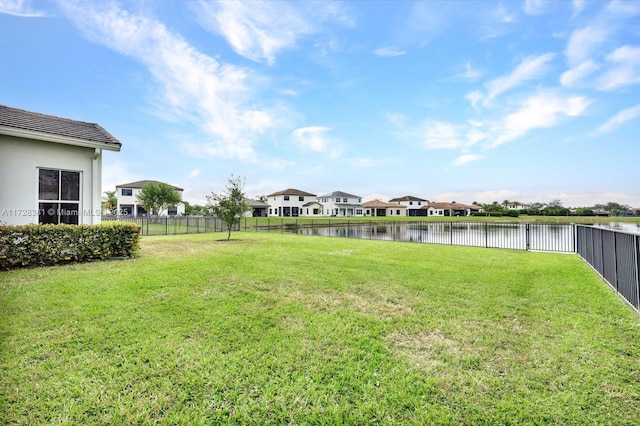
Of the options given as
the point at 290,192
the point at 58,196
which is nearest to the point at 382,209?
the point at 290,192

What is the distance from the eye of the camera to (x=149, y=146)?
17.6m

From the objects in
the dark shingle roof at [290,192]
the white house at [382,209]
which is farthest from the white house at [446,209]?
the dark shingle roof at [290,192]

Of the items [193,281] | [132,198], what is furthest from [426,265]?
[132,198]

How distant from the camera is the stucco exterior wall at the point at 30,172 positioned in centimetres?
789

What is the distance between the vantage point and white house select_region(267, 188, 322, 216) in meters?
70.5

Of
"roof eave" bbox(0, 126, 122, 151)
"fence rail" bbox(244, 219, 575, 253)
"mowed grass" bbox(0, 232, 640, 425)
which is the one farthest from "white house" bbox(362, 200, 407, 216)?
"mowed grass" bbox(0, 232, 640, 425)

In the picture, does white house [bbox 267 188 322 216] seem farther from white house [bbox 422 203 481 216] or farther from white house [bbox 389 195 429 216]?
white house [bbox 422 203 481 216]

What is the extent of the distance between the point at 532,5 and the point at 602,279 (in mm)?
8717

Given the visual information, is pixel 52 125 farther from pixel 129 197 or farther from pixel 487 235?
pixel 129 197

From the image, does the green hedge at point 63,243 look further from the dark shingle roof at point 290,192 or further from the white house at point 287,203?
the dark shingle roof at point 290,192

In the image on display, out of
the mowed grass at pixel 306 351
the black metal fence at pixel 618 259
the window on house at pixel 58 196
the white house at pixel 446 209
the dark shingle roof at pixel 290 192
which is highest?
the dark shingle roof at pixel 290 192

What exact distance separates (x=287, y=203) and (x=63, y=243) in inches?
2479

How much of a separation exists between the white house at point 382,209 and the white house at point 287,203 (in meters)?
14.8

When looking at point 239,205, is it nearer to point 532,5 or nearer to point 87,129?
point 87,129
